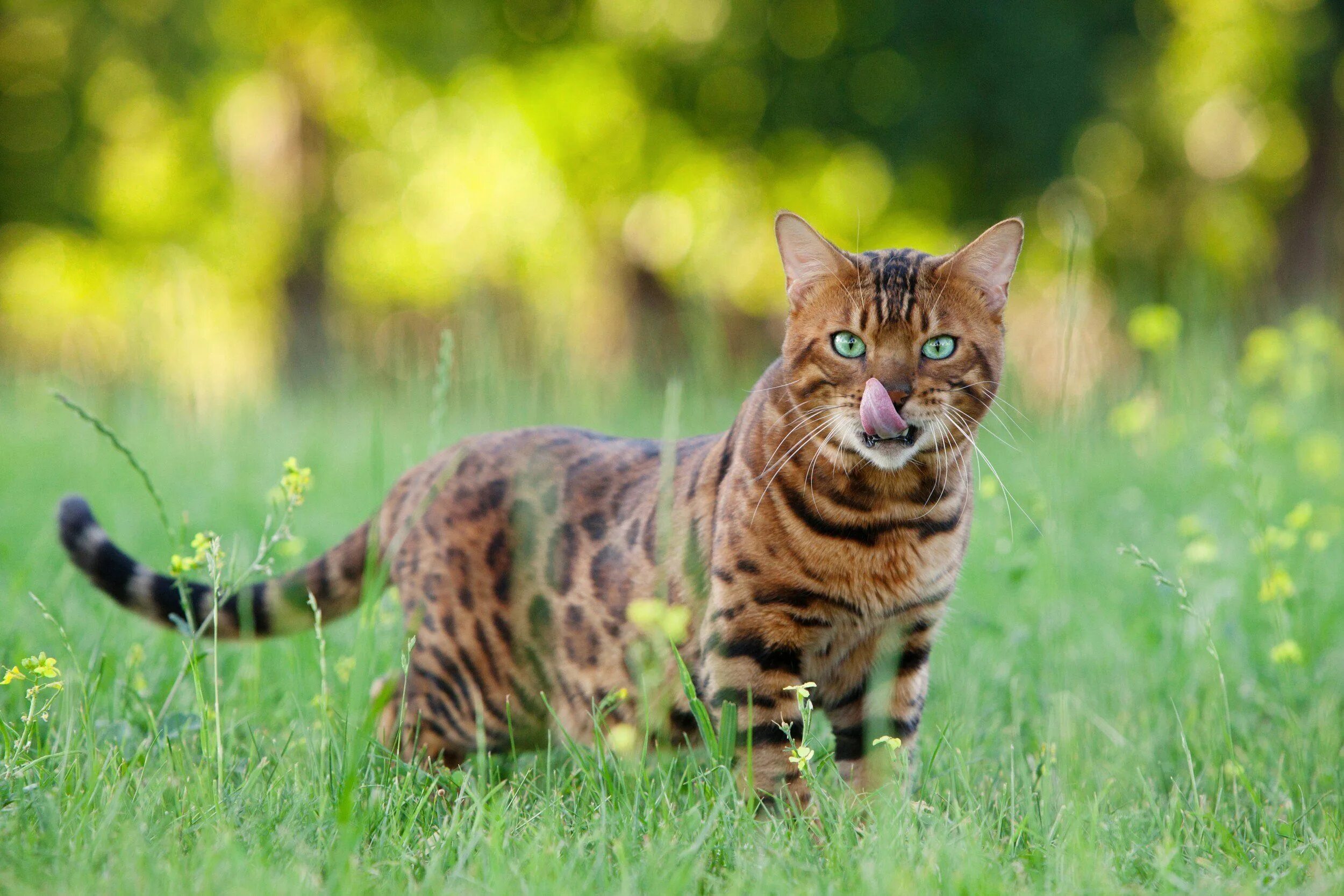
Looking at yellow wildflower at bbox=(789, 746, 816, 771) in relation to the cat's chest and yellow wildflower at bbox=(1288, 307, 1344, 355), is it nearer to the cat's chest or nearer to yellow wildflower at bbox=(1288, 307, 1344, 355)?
the cat's chest

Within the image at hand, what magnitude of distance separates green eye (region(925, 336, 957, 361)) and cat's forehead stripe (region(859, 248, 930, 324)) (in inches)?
3.1

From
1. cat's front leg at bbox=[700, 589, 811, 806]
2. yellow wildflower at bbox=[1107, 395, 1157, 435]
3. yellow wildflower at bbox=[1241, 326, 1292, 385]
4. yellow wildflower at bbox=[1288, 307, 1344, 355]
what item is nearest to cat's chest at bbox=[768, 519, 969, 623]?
cat's front leg at bbox=[700, 589, 811, 806]

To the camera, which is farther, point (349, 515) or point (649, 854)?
point (349, 515)

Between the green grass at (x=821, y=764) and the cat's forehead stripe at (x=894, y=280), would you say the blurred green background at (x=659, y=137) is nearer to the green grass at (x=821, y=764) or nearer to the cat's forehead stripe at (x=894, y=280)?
the green grass at (x=821, y=764)

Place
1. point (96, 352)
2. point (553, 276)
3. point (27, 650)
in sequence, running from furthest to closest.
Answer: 1. point (553, 276)
2. point (96, 352)
3. point (27, 650)

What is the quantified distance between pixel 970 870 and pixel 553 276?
11947mm

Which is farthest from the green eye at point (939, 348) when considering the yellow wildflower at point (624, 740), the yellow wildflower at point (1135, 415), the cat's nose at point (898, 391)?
the yellow wildflower at point (1135, 415)

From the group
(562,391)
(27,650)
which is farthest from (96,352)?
(27,650)

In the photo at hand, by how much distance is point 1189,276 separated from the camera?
690 centimetres

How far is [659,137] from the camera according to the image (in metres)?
13.1

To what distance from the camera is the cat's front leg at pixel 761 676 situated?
2371 mm

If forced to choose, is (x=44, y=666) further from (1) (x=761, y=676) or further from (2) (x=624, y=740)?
(1) (x=761, y=676)

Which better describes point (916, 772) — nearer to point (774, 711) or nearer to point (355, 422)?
point (774, 711)

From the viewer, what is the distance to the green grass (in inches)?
74.6
